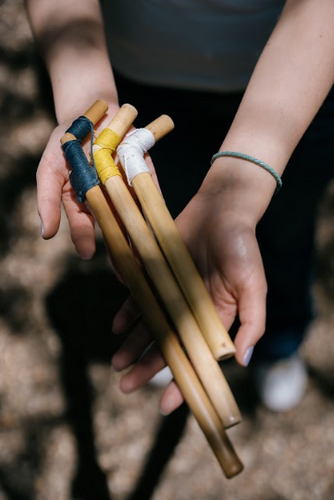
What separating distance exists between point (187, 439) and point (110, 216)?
3.38ft

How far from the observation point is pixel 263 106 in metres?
1.17

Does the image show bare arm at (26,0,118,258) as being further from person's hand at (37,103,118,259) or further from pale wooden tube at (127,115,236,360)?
pale wooden tube at (127,115,236,360)

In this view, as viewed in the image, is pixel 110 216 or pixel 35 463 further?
pixel 35 463

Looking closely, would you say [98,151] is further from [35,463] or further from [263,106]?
[35,463]

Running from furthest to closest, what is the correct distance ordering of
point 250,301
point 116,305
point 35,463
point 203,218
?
point 116,305, point 35,463, point 203,218, point 250,301

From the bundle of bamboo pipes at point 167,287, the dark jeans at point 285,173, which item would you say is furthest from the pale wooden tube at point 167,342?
the dark jeans at point 285,173

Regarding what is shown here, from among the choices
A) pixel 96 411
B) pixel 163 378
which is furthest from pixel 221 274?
pixel 96 411

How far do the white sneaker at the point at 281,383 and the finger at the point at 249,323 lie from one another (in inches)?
38.5

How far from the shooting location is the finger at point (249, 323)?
40.9 inches

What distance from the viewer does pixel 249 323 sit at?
40.9 inches

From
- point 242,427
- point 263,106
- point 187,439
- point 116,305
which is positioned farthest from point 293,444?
point 263,106

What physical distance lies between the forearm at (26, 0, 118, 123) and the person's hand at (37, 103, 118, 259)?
0.05m

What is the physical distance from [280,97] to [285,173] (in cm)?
30

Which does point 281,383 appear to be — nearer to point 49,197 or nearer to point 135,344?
point 135,344
